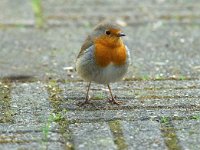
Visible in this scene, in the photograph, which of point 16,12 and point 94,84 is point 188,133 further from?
point 16,12

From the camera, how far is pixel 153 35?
6.33 metres

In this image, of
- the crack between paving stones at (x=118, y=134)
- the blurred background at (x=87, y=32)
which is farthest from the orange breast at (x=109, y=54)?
the blurred background at (x=87, y=32)

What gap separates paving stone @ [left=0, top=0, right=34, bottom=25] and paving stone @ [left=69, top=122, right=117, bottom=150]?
2.99 metres

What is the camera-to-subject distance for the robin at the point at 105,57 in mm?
4320

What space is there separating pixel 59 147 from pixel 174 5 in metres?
4.20

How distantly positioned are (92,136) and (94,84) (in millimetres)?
1400

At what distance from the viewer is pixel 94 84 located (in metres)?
4.96

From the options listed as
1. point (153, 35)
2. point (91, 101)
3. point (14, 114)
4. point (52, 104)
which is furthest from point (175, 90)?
point (153, 35)

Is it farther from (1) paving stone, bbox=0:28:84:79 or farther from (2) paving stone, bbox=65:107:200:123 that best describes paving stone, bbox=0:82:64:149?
(1) paving stone, bbox=0:28:84:79

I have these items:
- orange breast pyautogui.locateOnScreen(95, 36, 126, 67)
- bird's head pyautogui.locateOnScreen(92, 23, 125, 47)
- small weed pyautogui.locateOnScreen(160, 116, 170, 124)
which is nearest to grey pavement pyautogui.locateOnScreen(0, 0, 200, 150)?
small weed pyautogui.locateOnScreen(160, 116, 170, 124)

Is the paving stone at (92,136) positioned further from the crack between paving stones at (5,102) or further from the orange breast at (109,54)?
the orange breast at (109,54)

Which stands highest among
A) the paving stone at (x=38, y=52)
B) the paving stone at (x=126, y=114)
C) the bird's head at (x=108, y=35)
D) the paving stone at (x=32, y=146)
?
the bird's head at (x=108, y=35)

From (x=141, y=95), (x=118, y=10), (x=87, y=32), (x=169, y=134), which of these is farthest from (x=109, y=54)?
(x=118, y=10)

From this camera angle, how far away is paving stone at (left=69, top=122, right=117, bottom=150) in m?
3.45
